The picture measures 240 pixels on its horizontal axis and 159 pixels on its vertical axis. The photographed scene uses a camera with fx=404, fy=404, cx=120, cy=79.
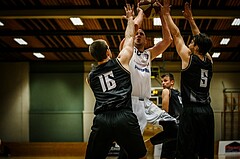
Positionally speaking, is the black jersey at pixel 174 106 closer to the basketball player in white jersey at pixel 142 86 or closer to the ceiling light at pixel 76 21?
the basketball player in white jersey at pixel 142 86

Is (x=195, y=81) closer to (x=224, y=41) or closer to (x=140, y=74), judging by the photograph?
(x=140, y=74)

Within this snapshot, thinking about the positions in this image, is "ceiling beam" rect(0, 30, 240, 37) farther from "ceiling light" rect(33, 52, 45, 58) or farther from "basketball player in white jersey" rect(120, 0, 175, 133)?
"basketball player in white jersey" rect(120, 0, 175, 133)

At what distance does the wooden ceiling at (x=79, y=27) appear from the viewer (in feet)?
39.7

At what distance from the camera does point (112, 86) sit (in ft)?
14.7

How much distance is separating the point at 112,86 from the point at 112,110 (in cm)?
27

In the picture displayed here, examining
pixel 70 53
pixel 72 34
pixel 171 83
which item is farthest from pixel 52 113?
pixel 171 83

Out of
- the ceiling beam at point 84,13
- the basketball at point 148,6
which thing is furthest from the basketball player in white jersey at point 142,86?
the ceiling beam at point 84,13

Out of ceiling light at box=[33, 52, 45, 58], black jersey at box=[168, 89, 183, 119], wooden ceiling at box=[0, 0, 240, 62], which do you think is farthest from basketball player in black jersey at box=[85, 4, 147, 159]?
ceiling light at box=[33, 52, 45, 58]

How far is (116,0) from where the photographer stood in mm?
11547

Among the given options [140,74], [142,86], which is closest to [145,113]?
[142,86]

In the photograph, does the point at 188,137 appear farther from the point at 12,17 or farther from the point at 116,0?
the point at 12,17

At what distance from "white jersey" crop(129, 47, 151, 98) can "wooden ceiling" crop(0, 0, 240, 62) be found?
625cm

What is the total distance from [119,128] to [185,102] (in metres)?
1.21

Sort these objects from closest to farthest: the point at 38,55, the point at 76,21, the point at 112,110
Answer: the point at 112,110, the point at 76,21, the point at 38,55
